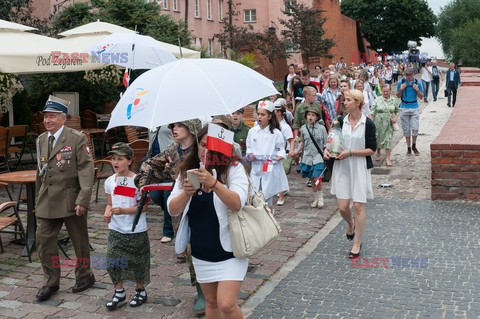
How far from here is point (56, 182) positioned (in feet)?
19.5

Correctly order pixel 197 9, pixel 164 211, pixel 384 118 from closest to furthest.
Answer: pixel 164 211 < pixel 384 118 < pixel 197 9

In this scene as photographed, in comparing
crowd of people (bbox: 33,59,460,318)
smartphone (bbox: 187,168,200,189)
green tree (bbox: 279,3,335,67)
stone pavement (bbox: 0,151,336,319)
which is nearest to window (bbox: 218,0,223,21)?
green tree (bbox: 279,3,335,67)

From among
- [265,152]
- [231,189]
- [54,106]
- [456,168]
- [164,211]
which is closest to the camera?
[231,189]

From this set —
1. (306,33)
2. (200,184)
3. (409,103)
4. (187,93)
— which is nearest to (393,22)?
(306,33)

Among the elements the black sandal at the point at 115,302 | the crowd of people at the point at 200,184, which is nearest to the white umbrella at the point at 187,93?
the crowd of people at the point at 200,184

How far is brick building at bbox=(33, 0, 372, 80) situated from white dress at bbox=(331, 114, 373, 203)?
30952 mm

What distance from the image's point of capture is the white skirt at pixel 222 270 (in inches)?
166

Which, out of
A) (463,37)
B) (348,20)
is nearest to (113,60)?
(463,37)

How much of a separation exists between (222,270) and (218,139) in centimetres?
88

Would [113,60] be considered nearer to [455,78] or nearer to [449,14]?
[455,78]

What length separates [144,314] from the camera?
558cm

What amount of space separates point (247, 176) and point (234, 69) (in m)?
0.84

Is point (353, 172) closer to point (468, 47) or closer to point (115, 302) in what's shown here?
point (115, 302)

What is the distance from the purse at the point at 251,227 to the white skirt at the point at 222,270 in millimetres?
99
